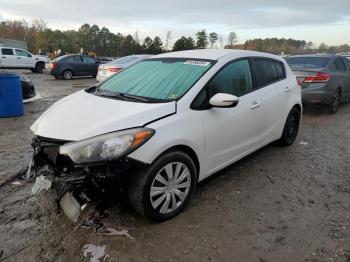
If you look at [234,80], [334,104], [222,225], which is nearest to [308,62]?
[334,104]

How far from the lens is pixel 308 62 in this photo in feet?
31.2

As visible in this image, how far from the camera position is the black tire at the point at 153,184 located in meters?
3.26

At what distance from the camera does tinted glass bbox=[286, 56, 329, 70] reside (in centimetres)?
929

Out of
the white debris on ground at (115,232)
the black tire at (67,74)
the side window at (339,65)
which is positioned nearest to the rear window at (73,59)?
the black tire at (67,74)

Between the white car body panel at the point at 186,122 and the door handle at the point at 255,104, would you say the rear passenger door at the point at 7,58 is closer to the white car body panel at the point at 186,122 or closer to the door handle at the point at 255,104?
the white car body panel at the point at 186,122

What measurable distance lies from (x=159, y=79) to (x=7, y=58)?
24550mm

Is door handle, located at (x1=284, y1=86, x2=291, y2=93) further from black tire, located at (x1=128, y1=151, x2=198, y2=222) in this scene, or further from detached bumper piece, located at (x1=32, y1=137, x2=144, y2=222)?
detached bumper piece, located at (x1=32, y1=137, x2=144, y2=222)

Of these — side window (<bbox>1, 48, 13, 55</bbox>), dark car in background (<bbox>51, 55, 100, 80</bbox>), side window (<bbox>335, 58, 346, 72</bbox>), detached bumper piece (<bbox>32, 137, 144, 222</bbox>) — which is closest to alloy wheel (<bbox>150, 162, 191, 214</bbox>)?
detached bumper piece (<bbox>32, 137, 144, 222</bbox>)

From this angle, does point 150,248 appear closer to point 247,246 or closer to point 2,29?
point 247,246

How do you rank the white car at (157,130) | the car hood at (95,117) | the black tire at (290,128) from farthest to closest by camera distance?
the black tire at (290,128), the car hood at (95,117), the white car at (157,130)

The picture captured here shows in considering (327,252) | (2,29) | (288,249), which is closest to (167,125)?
(288,249)

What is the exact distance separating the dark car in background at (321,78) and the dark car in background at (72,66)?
15068 mm

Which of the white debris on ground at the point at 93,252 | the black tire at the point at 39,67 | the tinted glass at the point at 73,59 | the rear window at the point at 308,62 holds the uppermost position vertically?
the rear window at the point at 308,62

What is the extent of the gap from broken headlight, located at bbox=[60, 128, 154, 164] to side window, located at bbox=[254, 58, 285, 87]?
Result: 2.42 meters
